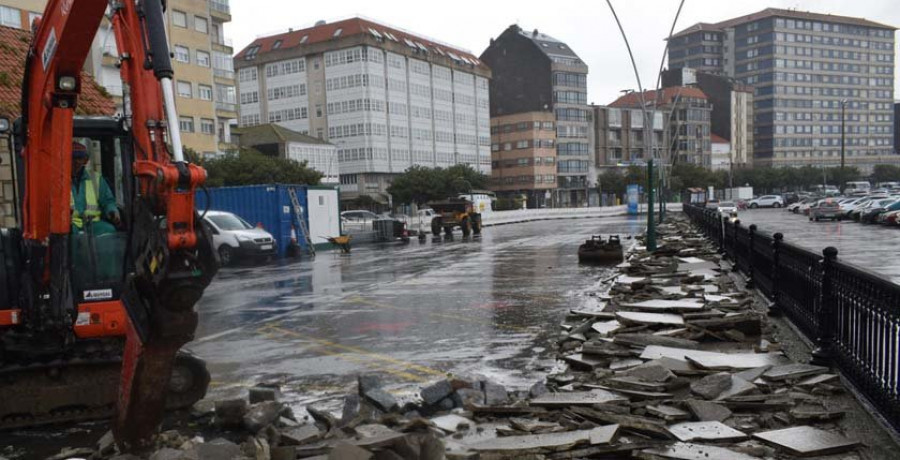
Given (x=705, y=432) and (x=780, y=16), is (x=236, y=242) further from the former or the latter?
(x=780, y=16)

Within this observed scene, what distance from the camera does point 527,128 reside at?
109125mm

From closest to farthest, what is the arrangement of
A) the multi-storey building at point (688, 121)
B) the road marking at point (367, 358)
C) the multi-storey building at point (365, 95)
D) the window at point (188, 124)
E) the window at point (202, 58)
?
the road marking at point (367, 358), the window at point (188, 124), the window at point (202, 58), the multi-storey building at point (365, 95), the multi-storey building at point (688, 121)

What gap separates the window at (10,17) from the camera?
4741cm

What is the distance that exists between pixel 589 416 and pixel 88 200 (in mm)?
5418

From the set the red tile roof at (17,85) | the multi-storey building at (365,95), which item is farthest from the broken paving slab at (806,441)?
the multi-storey building at (365,95)

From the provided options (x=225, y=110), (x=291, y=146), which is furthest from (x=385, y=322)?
(x=291, y=146)

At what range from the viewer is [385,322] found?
12.5 metres

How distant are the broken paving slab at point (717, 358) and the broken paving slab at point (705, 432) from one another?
194 centimetres

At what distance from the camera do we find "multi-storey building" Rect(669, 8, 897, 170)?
158875 millimetres

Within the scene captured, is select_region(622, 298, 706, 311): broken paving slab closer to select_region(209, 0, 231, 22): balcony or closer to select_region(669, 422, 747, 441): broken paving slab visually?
select_region(669, 422, 747, 441): broken paving slab

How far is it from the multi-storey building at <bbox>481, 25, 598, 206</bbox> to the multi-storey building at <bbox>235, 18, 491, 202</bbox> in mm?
15956

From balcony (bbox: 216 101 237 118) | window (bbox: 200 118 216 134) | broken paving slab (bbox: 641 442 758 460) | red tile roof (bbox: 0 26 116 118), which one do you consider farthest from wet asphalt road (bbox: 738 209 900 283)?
balcony (bbox: 216 101 237 118)

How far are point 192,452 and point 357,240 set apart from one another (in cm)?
3459

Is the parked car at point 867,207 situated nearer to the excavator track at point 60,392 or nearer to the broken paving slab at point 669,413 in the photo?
the broken paving slab at point 669,413
